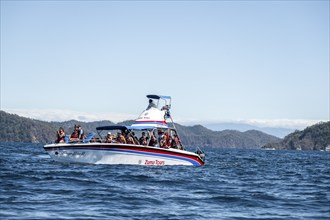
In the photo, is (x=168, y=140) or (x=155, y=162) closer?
(x=155, y=162)

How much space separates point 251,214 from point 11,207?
7.63 meters

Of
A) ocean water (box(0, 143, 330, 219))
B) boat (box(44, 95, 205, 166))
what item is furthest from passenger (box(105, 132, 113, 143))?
ocean water (box(0, 143, 330, 219))

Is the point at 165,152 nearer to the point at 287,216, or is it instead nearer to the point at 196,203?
the point at 196,203

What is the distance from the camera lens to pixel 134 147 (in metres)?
38.6

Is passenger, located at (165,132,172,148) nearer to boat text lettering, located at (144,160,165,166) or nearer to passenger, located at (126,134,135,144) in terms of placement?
boat text lettering, located at (144,160,165,166)

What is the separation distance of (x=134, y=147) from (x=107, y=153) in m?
1.86

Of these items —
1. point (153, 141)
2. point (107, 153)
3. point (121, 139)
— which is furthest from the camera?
point (153, 141)

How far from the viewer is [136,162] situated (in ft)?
127

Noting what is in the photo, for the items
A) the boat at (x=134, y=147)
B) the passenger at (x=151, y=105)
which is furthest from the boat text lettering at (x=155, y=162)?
the passenger at (x=151, y=105)

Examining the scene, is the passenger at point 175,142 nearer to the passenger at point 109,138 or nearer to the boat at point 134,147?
the boat at point 134,147

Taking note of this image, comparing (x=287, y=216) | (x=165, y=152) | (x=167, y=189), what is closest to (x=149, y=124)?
(x=165, y=152)

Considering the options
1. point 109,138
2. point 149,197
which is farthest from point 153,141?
point 149,197

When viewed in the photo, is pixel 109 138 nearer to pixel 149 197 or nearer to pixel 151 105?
pixel 151 105

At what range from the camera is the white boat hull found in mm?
37969
